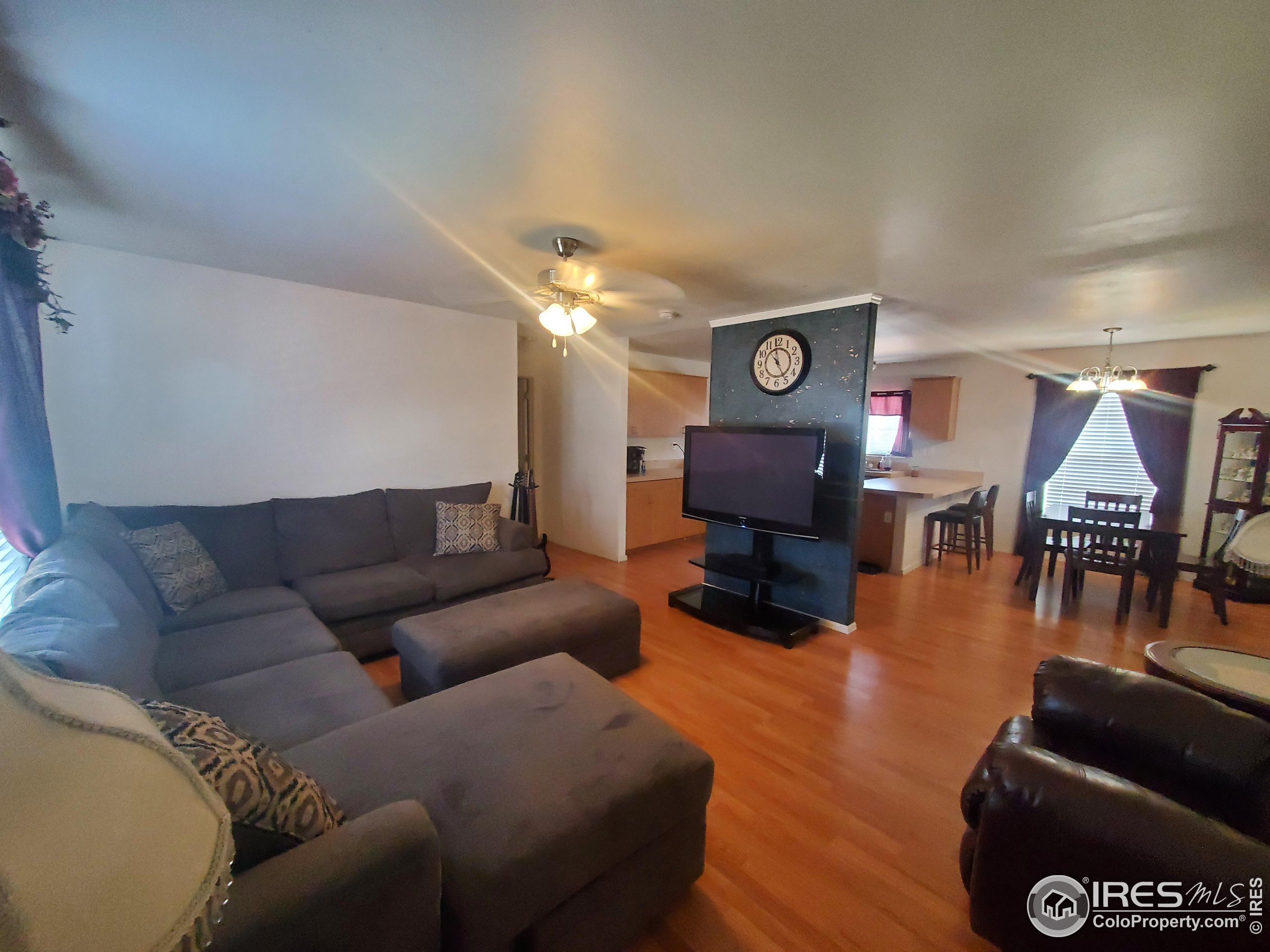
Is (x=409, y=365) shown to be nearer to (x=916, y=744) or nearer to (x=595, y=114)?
(x=595, y=114)

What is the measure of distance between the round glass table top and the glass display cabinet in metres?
2.89

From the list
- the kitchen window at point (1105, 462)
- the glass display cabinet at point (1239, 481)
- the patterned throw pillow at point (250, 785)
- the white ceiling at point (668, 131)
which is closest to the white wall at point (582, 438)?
the white ceiling at point (668, 131)

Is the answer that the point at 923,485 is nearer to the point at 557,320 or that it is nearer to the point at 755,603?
the point at 755,603

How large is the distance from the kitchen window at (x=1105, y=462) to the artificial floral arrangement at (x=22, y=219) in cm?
766

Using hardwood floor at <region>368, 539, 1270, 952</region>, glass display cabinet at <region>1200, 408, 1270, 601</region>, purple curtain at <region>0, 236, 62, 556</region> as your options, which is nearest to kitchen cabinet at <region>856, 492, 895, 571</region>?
hardwood floor at <region>368, 539, 1270, 952</region>

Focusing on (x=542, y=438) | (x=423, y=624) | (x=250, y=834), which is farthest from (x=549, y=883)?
(x=542, y=438)

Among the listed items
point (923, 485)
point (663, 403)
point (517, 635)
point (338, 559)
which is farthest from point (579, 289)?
point (923, 485)

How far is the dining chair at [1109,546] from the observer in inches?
144

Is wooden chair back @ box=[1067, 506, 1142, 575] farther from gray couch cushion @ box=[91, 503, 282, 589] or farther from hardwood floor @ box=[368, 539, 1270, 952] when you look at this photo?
gray couch cushion @ box=[91, 503, 282, 589]

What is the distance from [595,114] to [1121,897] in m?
2.34

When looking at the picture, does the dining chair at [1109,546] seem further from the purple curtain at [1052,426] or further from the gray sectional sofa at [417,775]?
the gray sectional sofa at [417,775]

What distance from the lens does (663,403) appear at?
593 centimetres

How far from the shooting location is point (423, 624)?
2.46 metres

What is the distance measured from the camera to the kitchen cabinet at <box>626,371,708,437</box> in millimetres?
5574
